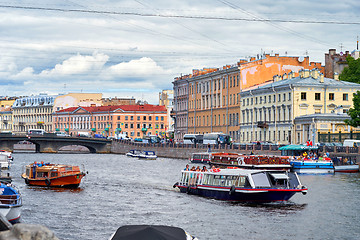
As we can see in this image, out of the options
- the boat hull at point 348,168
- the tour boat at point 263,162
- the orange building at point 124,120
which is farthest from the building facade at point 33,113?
the boat hull at point 348,168

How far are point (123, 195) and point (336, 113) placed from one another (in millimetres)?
36435

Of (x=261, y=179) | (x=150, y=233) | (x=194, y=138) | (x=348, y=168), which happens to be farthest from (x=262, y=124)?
(x=150, y=233)

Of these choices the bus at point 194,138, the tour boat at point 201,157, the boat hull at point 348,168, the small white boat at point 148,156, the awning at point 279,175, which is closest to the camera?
the awning at point 279,175

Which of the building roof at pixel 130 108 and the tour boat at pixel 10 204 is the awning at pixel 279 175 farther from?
the building roof at pixel 130 108

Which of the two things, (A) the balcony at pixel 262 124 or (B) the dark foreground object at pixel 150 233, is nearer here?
(B) the dark foreground object at pixel 150 233

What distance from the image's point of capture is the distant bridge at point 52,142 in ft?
312

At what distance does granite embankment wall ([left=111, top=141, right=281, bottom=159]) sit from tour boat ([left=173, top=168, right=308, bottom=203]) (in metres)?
31.1

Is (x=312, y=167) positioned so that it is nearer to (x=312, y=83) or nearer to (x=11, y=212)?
(x=312, y=83)

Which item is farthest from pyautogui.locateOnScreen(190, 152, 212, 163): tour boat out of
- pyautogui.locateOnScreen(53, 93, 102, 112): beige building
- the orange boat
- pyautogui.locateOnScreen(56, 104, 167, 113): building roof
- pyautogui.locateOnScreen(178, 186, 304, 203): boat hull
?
pyautogui.locateOnScreen(53, 93, 102, 112): beige building

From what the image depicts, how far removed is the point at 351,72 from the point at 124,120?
198 ft

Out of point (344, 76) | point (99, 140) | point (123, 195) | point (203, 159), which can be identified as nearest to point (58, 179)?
point (123, 195)

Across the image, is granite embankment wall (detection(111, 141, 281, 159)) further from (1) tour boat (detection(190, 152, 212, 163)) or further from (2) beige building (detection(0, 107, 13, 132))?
(2) beige building (detection(0, 107, 13, 132))

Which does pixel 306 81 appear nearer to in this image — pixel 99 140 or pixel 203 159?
pixel 203 159

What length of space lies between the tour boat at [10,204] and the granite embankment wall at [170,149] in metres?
42.8
